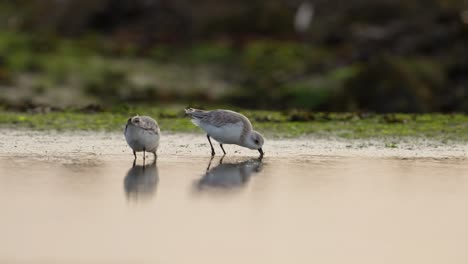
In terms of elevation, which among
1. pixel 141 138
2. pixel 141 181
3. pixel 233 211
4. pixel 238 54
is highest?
pixel 238 54

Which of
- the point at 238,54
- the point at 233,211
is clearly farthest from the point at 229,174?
the point at 238,54

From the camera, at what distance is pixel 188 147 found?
60.9ft

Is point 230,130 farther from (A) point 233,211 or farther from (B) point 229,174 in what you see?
(A) point 233,211

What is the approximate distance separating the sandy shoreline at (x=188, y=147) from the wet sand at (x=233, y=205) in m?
0.05

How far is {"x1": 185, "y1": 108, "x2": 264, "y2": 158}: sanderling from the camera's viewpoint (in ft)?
57.0

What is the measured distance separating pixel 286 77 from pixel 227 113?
1296cm

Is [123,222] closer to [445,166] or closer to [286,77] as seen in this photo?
[445,166]

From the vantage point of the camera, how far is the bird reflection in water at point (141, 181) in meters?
13.2

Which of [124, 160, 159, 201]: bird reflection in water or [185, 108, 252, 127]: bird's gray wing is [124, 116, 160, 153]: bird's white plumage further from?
[185, 108, 252, 127]: bird's gray wing

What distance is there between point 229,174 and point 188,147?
3.38 metres

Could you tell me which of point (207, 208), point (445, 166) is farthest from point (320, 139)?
point (207, 208)

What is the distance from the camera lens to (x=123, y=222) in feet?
37.4

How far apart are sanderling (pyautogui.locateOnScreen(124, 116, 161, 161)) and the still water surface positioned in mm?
294

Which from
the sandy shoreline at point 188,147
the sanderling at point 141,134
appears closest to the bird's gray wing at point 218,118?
the sandy shoreline at point 188,147
